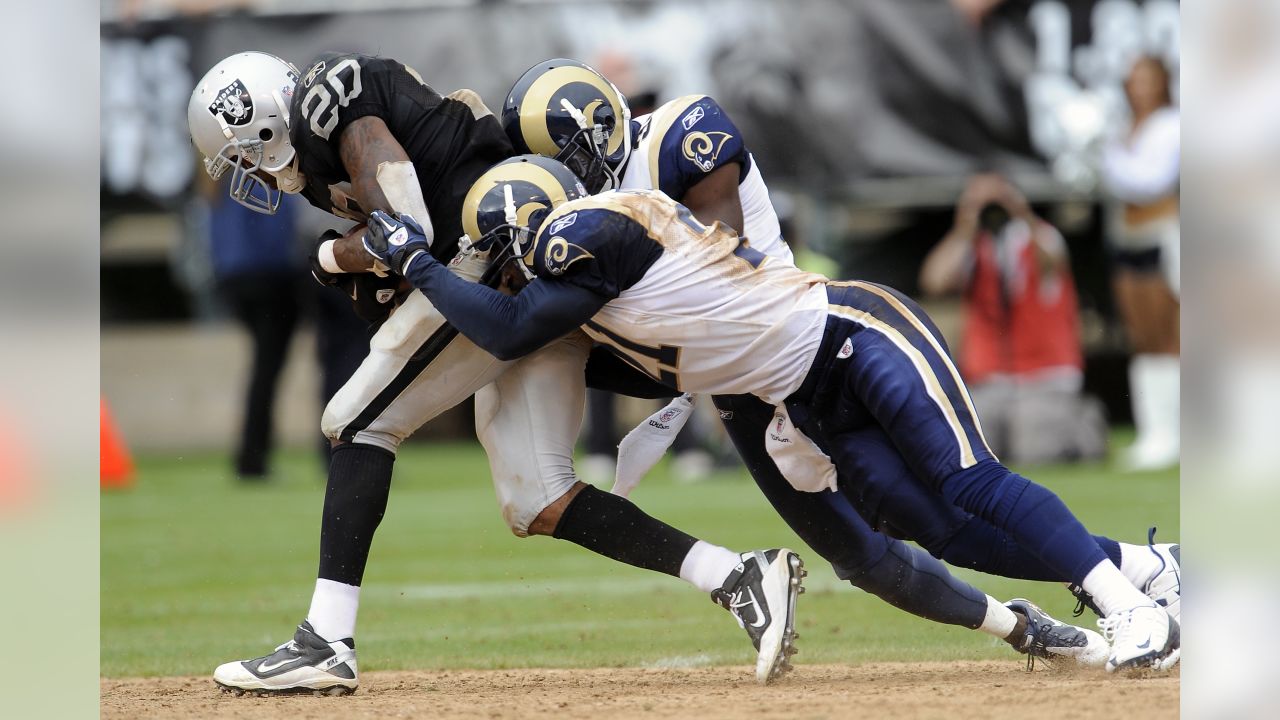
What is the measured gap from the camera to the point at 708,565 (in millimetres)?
4234

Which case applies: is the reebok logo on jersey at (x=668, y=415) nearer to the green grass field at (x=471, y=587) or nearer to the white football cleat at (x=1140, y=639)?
the green grass field at (x=471, y=587)

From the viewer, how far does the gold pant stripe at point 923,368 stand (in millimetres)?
3848

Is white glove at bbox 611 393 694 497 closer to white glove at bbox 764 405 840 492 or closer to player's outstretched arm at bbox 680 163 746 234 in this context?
white glove at bbox 764 405 840 492

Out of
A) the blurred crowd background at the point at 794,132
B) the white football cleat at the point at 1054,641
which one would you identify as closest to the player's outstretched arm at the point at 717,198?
the white football cleat at the point at 1054,641

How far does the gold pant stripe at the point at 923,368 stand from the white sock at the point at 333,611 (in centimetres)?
150

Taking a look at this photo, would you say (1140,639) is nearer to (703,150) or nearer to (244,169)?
(703,150)

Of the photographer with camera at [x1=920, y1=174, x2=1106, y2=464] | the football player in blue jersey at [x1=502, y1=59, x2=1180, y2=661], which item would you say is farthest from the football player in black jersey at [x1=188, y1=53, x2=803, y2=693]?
the photographer with camera at [x1=920, y1=174, x2=1106, y2=464]

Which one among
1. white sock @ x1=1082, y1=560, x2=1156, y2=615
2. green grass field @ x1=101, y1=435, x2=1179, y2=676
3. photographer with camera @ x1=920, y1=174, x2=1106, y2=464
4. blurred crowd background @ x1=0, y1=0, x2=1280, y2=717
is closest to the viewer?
blurred crowd background @ x1=0, y1=0, x2=1280, y2=717

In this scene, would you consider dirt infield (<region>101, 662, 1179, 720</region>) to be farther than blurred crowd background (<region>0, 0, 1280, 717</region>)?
Yes

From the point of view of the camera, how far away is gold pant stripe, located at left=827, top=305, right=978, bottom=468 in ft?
12.6

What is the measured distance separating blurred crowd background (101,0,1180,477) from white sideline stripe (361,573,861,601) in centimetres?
367
